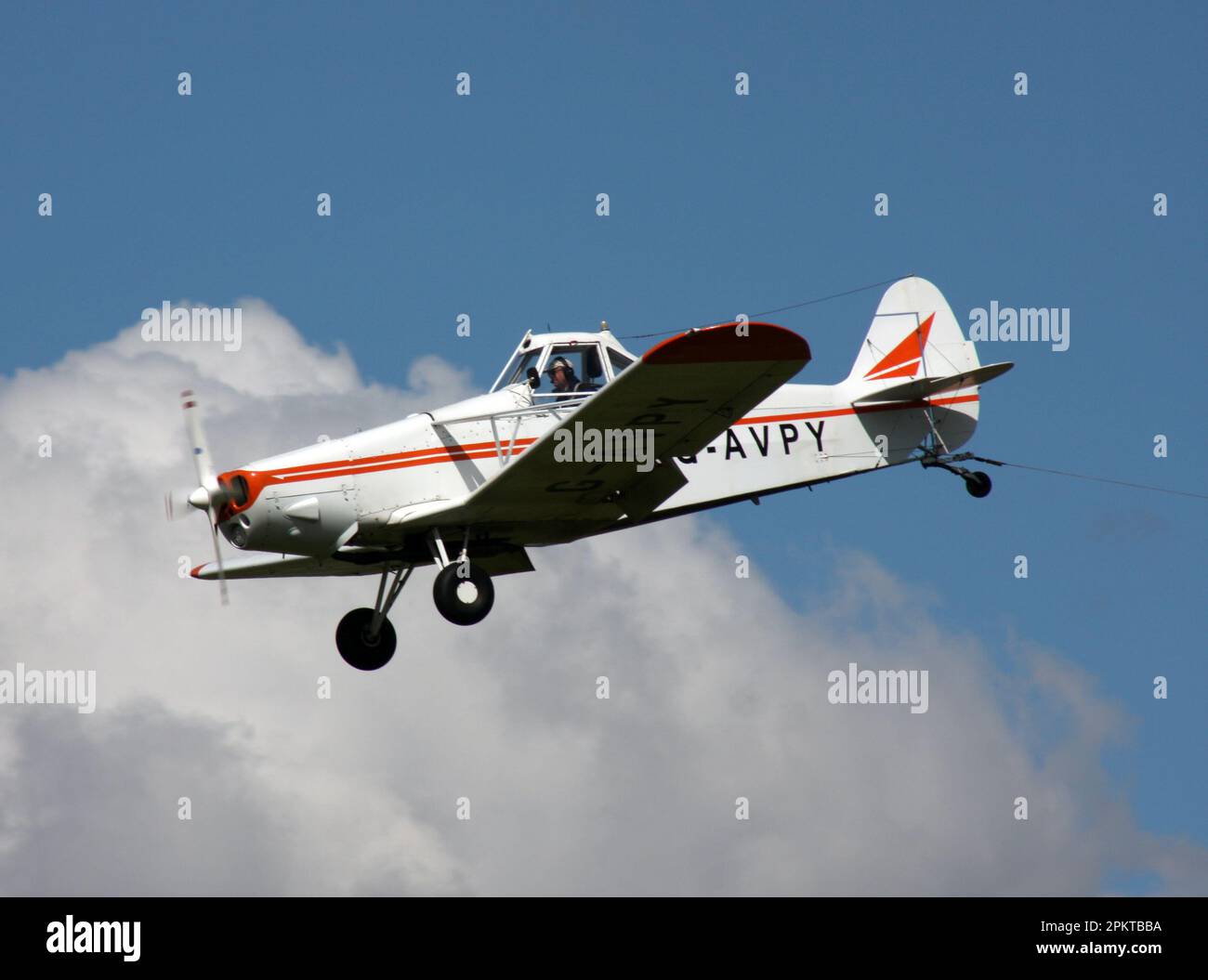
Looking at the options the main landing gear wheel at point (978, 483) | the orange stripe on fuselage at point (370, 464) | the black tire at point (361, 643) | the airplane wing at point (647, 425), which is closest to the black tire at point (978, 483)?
the main landing gear wheel at point (978, 483)

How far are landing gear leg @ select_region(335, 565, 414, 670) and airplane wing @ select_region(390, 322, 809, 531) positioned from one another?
141 centimetres

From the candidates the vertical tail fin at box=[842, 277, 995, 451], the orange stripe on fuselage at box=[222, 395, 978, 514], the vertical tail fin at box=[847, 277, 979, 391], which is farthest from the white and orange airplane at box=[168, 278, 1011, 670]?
the vertical tail fin at box=[847, 277, 979, 391]

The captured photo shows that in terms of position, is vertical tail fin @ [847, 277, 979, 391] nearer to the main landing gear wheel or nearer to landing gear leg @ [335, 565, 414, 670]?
the main landing gear wheel

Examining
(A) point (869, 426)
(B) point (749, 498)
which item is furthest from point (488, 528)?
(A) point (869, 426)

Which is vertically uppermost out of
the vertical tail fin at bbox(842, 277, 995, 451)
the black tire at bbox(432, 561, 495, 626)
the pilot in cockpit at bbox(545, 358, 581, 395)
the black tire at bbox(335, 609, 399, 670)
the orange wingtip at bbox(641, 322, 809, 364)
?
the vertical tail fin at bbox(842, 277, 995, 451)

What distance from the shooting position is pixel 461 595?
16766 mm

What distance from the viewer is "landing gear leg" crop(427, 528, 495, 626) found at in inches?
Result: 658

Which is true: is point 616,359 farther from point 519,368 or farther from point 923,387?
point 923,387

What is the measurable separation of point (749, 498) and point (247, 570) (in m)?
5.44
